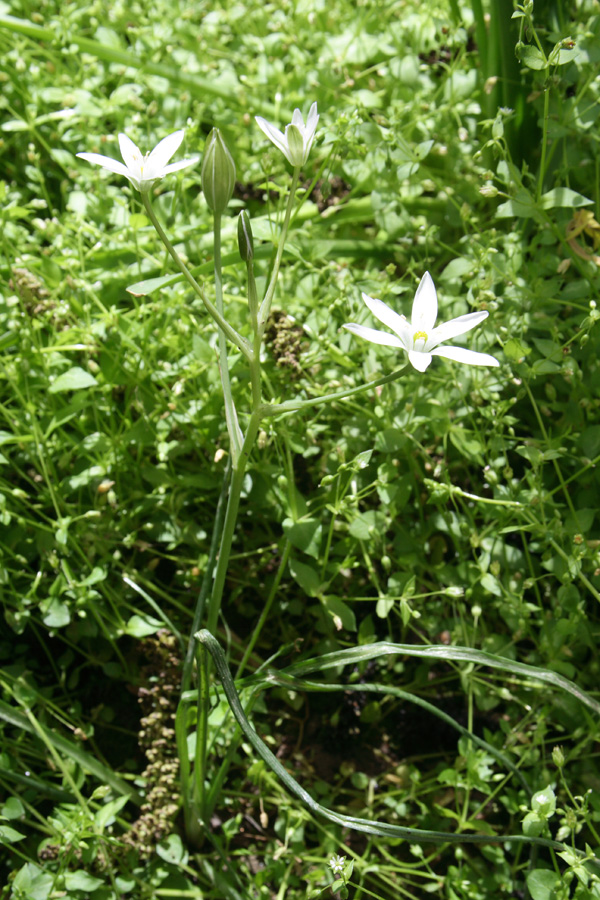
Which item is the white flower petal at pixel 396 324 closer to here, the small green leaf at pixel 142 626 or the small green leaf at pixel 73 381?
the small green leaf at pixel 73 381

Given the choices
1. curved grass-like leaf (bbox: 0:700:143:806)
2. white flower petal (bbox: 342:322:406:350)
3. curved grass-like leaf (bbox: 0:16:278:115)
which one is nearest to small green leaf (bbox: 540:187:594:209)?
white flower petal (bbox: 342:322:406:350)

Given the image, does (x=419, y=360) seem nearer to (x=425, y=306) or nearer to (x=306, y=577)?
(x=425, y=306)

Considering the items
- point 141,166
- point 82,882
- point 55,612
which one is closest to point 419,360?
point 141,166

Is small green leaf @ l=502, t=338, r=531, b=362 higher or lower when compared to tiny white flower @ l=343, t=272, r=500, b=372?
lower

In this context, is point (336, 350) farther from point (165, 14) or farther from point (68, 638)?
point (165, 14)

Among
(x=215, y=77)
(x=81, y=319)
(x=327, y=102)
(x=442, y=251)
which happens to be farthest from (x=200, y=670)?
(x=215, y=77)

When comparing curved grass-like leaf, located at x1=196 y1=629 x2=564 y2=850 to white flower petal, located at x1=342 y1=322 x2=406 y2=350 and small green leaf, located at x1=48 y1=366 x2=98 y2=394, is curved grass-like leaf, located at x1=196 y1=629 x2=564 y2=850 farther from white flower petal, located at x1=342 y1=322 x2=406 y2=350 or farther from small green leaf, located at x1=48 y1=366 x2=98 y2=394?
small green leaf, located at x1=48 y1=366 x2=98 y2=394

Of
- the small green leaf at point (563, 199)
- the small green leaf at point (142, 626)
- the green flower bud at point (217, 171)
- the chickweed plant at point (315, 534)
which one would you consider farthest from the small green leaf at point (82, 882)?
the small green leaf at point (563, 199)
